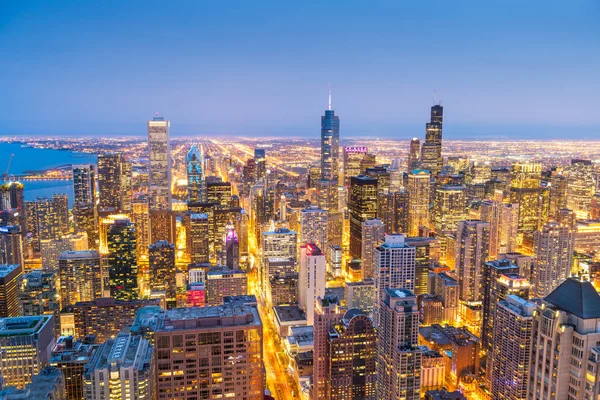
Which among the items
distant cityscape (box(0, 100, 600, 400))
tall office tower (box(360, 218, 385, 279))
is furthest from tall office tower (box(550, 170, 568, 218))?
tall office tower (box(360, 218, 385, 279))

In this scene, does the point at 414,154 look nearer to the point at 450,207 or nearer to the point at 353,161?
the point at 353,161

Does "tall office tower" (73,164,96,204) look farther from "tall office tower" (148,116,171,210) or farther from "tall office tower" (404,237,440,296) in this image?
"tall office tower" (404,237,440,296)

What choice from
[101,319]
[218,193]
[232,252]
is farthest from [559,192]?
[101,319]

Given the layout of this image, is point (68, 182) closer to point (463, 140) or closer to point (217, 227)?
point (217, 227)

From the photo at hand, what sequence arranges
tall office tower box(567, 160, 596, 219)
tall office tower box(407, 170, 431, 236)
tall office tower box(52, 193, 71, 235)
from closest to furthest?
tall office tower box(52, 193, 71, 235) → tall office tower box(567, 160, 596, 219) → tall office tower box(407, 170, 431, 236)

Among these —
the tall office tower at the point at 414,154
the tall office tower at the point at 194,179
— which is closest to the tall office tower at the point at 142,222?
the tall office tower at the point at 194,179

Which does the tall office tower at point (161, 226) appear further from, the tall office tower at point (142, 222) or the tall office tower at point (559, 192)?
the tall office tower at point (559, 192)
